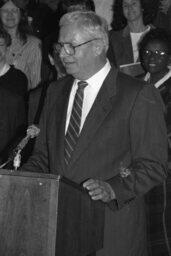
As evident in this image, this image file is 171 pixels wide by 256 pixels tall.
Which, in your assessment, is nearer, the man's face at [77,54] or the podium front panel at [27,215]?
the podium front panel at [27,215]

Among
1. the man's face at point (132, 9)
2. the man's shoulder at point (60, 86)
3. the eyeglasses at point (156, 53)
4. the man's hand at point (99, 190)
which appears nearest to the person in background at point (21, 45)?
the man's face at point (132, 9)

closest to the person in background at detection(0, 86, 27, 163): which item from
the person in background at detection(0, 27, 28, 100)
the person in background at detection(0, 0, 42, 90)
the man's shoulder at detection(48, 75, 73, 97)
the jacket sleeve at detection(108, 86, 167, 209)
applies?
the person in background at detection(0, 27, 28, 100)

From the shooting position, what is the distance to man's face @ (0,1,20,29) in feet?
16.5

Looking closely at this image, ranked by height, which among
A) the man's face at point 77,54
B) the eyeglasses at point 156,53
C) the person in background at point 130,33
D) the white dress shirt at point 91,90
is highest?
the person in background at point 130,33

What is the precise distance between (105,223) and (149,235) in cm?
121

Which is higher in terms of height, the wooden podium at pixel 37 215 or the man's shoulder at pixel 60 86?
the man's shoulder at pixel 60 86

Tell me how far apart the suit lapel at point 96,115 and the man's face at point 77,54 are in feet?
0.43

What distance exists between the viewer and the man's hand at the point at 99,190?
81.7 inches

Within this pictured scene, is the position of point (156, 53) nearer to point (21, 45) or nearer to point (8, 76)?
point (8, 76)

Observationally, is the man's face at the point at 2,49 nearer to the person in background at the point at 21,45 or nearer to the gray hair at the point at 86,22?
the person in background at the point at 21,45

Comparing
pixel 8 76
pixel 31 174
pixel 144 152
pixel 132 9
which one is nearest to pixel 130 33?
pixel 132 9

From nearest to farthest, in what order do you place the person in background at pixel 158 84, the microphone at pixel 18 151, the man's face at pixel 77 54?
the microphone at pixel 18 151 → the man's face at pixel 77 54 → the person in background at pixel 158 84

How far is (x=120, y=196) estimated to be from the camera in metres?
2.26

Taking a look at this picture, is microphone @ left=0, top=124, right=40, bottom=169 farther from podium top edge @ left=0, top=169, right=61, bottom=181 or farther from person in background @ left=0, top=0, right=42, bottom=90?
person in background @ left=0, top=0, right=42, bottom=90
